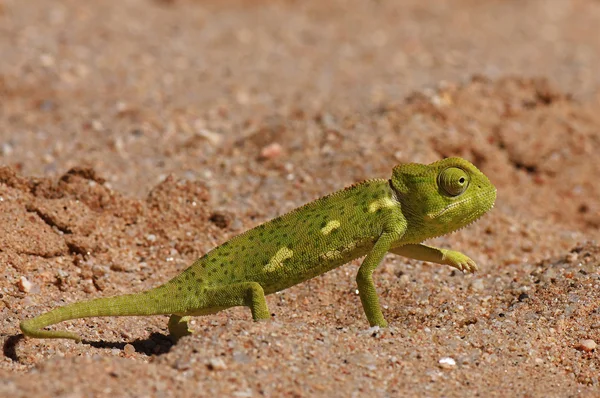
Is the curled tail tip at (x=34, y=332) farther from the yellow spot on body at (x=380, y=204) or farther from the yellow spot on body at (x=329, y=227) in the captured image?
the yellow spot on body at (x=380, y=204)

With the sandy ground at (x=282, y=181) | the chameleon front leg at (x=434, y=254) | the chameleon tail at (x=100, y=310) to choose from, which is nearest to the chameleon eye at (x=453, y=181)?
the chameleon front leg at (x=434, y=254)

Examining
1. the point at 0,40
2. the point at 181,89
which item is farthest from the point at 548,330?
the point at 0,40

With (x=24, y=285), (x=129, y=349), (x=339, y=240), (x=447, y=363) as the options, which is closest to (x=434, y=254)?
(x=339, y=240)

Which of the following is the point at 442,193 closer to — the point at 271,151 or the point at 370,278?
the point at 370,278

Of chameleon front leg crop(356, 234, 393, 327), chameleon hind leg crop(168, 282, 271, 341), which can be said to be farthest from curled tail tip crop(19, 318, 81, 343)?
chameleon front leg crop(356, 234, 393, 327)

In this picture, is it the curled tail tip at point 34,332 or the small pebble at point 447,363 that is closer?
the curled tail tip at point 34,332
